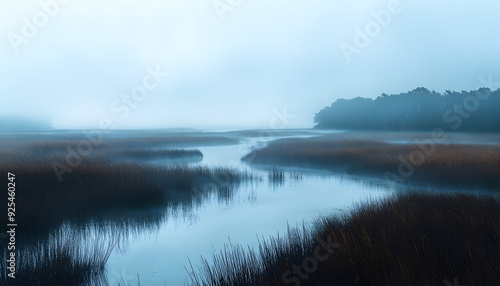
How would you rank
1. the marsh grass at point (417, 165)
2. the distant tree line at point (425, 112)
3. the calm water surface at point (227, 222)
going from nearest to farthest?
the calm water surface at point (227, 222) → the marsh grass at point (417, 165) → the distant tree line at point (425, 112)

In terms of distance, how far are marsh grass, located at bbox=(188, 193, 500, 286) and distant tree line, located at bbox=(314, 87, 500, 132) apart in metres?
55.0

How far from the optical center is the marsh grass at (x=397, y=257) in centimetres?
390

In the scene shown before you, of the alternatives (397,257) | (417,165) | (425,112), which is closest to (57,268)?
(397,257)

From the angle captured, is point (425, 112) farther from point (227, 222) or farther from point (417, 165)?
point (227, 222)

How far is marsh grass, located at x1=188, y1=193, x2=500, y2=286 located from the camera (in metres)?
3.90

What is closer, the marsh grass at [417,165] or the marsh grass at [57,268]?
the marsh grass at [57,268]

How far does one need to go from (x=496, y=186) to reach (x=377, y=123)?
63855mm

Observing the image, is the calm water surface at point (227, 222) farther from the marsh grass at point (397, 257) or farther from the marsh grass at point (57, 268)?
the marsh grass at point (397, 257)

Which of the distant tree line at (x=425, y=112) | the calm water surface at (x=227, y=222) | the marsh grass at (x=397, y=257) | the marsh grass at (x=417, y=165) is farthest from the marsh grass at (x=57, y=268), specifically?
the distant tree line at (x=425, y=112)

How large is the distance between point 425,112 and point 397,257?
70.3 metres

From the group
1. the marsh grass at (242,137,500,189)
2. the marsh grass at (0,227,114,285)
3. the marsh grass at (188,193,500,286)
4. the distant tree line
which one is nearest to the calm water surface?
the marsh grass at (0,227,114,285)

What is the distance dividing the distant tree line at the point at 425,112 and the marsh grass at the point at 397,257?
181 feet

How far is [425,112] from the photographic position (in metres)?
66.5

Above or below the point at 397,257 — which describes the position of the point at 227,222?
below
